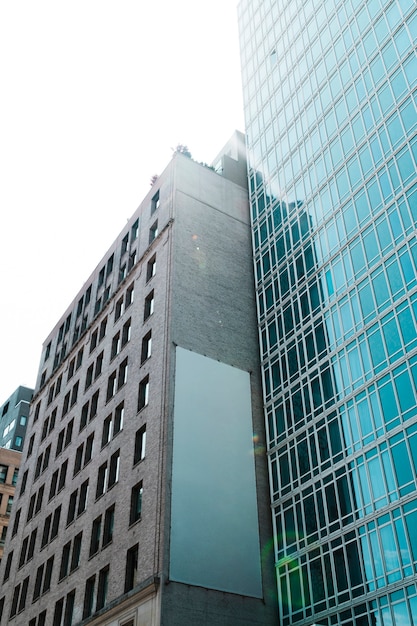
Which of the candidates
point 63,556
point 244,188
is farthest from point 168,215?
point 63,556

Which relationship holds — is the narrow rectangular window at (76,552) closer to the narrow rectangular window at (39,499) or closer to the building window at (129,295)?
the narrow rectangular window at (39,499)

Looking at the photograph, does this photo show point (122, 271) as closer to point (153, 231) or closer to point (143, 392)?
point (153, 231)

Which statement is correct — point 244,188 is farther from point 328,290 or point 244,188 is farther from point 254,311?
point 328,290

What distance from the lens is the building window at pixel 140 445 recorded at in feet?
127

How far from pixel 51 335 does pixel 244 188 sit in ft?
83.6

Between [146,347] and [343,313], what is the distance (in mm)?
13584

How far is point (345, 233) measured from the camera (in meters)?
A: 37.2

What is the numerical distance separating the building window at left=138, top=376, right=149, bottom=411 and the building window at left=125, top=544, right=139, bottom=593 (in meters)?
8.35

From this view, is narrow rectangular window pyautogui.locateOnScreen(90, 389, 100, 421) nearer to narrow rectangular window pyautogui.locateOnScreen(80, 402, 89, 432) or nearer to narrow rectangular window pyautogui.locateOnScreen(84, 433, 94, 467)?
narrow rectangular window pyautogui.locateOnScreen(80, 402, 89, 432)

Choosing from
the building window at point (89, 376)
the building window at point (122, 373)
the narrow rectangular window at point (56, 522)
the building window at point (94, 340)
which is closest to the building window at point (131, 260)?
the building window at point (94, 340)

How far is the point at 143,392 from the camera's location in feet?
137

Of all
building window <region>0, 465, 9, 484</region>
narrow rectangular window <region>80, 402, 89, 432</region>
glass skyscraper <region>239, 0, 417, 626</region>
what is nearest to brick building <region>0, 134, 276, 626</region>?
narrow rectangular window <region>80, 402, 89, 432</region>

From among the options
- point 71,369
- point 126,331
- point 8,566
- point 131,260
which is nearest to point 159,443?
point 126,331

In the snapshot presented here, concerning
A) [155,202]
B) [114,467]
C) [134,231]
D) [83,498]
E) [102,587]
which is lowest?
[102,587]
